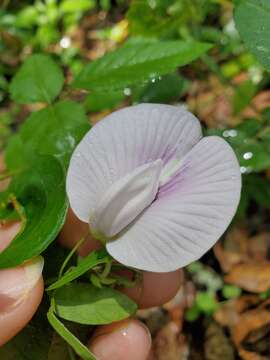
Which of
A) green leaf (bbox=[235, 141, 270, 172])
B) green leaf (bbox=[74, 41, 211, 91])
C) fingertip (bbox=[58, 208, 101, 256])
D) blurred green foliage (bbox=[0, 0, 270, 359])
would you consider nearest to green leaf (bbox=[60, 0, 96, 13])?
blurred green foliage (bbox=[0, 0, 270, 359])

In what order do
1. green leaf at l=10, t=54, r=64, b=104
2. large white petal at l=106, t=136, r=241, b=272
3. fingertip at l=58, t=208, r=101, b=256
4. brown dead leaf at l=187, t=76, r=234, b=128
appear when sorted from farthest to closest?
brown dead leaf at l=187, t=76, r=234, b=128 → green leaf at l=10, t=54, r=64, b=104 → fingertip at l=58, t=208, r=101, b=256 → large white petal at l=106, t=136, r=241, b=272

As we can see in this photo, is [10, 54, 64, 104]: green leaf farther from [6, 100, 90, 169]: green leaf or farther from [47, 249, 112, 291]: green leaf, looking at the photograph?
[47, 249, 112, 291]: green leaf

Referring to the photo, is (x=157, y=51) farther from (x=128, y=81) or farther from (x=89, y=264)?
(x=89, y=264)

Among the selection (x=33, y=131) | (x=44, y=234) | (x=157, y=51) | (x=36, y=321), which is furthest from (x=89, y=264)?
(x=157, y=51)

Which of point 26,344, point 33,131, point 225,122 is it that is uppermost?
point 33,131

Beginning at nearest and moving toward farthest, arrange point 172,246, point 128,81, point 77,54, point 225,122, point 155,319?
point 172,246, point 128,81, point 155,319, point 225,122, point 77,54

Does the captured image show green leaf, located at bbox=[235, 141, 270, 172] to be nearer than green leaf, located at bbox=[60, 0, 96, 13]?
Yes

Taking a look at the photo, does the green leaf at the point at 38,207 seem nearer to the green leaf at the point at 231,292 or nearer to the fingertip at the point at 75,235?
the fingertip at the point at 75,235
